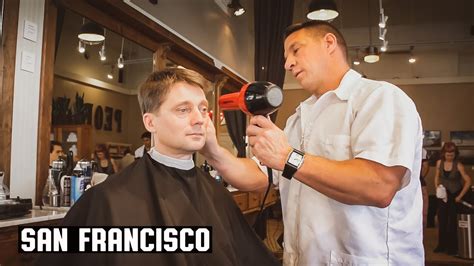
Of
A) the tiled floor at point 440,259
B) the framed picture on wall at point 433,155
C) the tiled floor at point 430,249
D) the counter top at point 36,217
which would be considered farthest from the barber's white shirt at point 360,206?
the framed picture on wall at point 433,155

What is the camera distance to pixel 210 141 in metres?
1.63

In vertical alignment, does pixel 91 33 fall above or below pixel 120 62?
above

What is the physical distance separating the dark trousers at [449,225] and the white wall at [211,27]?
3.61m

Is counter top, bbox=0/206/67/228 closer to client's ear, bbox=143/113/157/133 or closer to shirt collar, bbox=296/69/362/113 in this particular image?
client's ear, bbox=143/113/157/133

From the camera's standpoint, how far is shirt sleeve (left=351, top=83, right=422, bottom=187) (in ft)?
4.01

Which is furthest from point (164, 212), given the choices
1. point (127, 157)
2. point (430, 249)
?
point (430, 249)

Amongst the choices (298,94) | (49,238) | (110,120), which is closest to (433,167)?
(298,94)

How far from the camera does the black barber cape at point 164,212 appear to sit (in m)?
1.27

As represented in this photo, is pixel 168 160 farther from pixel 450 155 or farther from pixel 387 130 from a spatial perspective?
pixel 450 155

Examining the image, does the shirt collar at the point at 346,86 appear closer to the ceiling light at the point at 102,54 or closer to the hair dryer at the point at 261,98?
the hair dryer at the point at 261,98

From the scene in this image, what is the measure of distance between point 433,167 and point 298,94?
3.58 metres

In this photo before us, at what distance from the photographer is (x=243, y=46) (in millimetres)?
8008

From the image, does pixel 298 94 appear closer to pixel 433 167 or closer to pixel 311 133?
pixel 433 167

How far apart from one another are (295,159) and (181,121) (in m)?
0.49
